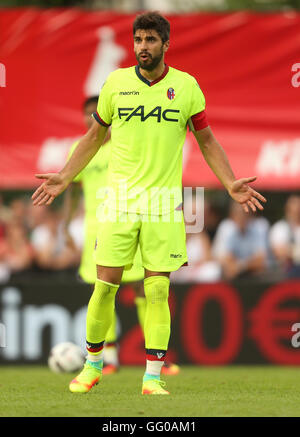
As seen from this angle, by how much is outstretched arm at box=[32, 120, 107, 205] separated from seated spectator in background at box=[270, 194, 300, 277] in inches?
218

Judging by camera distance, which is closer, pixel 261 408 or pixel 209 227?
pixel 261 408

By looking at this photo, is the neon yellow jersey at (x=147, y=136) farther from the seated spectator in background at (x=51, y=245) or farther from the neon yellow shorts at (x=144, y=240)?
the seated spectator in background at (x=51, y=245)

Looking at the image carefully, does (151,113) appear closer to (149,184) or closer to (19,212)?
(149,184)

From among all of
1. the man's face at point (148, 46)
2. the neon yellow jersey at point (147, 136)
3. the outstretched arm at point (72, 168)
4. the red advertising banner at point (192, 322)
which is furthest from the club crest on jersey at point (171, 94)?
the red advertising banner at point (192, 322)

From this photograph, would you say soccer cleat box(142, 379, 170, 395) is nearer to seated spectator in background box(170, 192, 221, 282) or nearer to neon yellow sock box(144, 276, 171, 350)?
neon yellow sock box(144, 276, 171, 350)

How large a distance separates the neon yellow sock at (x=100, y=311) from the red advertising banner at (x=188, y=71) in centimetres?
523

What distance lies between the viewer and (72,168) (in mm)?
6637

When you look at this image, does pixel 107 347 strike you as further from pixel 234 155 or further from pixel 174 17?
pixel 174 17

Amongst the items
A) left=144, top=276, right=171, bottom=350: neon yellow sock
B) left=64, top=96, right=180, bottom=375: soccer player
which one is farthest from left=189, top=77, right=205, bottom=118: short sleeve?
left=64, top=96, right=180, bottom=375: soccer player

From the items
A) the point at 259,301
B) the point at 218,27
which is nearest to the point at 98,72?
the point at 218,27

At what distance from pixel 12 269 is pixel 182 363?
8.79 feet

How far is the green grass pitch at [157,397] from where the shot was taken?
5.43 meters

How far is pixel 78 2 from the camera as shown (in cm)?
2491

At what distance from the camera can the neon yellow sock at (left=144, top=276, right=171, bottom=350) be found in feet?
21.0
